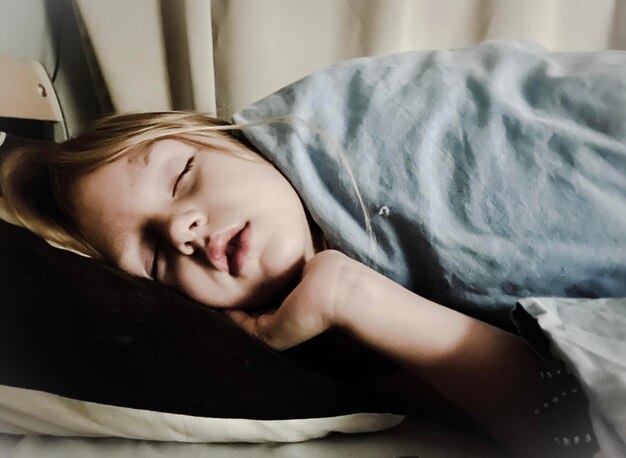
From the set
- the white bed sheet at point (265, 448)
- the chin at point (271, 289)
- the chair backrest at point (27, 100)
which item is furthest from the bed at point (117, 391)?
the chair backrest at point (27, 100)

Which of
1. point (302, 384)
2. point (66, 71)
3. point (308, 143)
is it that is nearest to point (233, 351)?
point (302, 384)

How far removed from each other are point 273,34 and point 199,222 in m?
0.59

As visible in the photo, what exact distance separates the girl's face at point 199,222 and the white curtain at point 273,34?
42 centimetres

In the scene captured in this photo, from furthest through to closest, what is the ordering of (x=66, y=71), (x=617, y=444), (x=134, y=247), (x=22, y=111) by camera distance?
1. (x=66, y=71)
2. (x=22, y=111)
3. (x=134, y=247)
4. (x=617, y=444)

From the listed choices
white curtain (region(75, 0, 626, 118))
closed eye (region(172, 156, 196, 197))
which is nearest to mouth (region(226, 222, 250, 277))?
closed eye (region(172, 156, 196, 197))

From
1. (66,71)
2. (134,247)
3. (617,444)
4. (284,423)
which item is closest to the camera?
(617,444)

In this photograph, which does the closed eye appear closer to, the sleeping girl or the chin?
the sleeping girl

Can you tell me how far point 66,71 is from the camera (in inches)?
50.1

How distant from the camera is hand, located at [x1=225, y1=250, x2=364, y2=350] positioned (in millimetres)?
621

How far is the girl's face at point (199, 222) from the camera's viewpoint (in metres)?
0.72

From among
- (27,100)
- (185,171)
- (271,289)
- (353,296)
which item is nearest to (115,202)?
(185,171)

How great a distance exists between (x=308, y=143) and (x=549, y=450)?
0.45m

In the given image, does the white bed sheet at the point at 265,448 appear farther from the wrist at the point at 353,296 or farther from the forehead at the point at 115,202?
the forehead at the point at 115,202

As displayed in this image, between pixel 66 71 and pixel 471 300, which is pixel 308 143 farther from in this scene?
pixel 66 71
